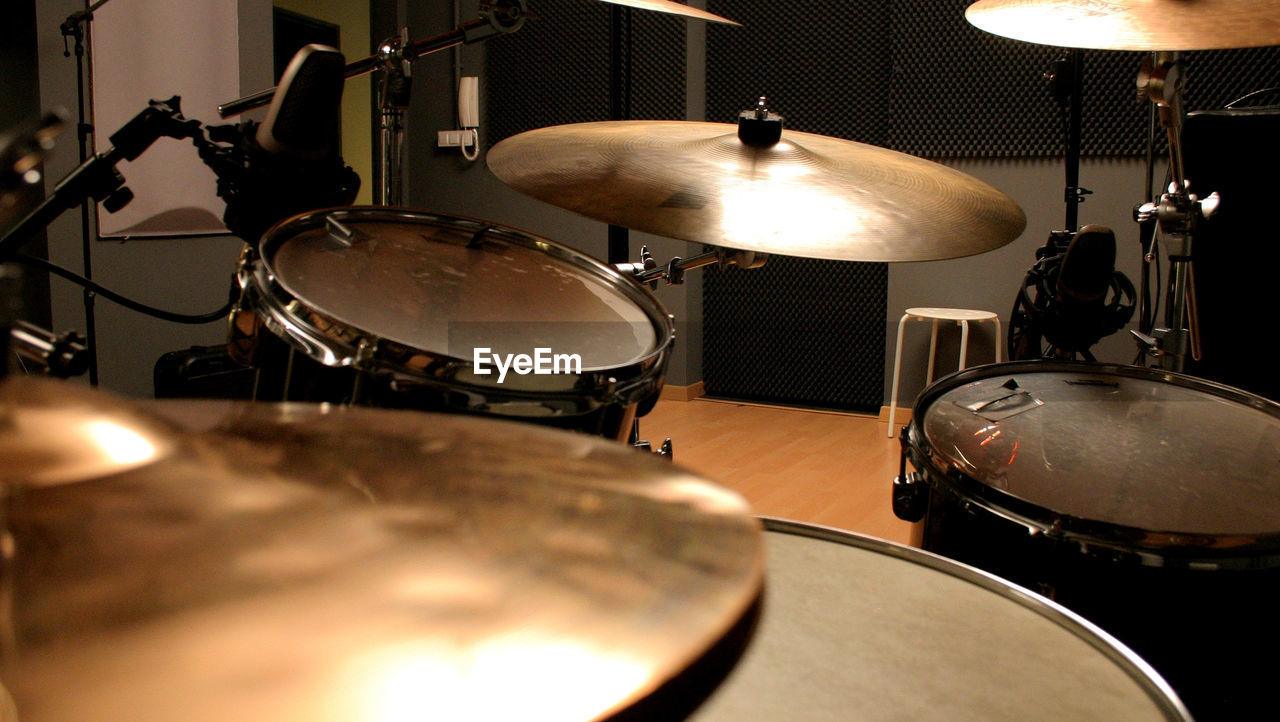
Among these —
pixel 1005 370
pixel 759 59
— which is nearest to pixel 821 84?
pixel 759 59

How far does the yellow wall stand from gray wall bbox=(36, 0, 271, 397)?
1.35m

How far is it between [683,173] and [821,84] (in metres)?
3.58

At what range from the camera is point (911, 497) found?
1081mm

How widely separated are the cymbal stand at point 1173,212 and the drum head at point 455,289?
930 mm

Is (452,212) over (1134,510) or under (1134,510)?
over

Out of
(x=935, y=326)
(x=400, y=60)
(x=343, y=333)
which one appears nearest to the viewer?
(x=343, y=333)

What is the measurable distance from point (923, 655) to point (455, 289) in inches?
25.3

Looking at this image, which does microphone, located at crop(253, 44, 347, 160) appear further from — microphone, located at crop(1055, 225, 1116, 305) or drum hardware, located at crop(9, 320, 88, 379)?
microphone, located at crop(1055, 225, 1116, 305)

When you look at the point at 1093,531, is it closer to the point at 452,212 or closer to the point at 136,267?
the point at 452,212

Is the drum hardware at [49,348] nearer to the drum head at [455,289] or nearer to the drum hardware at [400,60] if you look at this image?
the drum head at [455,289]

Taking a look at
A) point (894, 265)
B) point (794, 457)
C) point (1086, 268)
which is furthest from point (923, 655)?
point (894, 265)

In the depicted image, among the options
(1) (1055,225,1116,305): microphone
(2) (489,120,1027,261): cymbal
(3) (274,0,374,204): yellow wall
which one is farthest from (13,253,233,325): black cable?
(3) (274,0,374,204): yellow wall

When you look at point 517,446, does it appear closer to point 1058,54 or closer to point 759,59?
point 1058,54

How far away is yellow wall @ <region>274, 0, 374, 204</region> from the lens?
17.0ft
